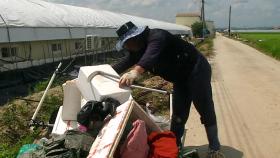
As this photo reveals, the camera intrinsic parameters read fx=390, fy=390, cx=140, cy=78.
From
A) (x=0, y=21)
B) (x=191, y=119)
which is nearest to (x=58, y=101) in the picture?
(x=191, y=119)

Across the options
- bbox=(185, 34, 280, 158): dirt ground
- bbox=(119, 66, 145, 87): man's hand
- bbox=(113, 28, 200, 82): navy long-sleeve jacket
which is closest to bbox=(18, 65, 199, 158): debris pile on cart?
bbox=(119, 66, 145, 87): man's hand

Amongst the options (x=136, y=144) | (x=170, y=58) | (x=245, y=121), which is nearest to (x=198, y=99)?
(x=170, y=58)

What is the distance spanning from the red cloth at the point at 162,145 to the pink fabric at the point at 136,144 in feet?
0.24

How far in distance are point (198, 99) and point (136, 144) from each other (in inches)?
49.9

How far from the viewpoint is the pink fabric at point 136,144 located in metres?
3.28

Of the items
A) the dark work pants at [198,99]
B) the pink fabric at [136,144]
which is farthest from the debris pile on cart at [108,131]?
the dark work pants at [198,99]

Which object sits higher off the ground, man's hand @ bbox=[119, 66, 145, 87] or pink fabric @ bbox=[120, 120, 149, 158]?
man's hand @ bbox=[119, 66, 145, 87]

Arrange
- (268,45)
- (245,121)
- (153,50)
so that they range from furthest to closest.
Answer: (268,45), (245,121), (153,50)

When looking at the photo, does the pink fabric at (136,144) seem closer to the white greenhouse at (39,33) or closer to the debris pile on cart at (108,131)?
the debris pile on cart at (108,131)

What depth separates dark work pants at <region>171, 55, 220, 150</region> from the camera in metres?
4.28

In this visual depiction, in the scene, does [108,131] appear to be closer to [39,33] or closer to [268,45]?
[39,33]

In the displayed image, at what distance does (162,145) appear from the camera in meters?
3.44

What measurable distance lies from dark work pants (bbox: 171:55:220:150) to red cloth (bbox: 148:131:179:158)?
863 mm

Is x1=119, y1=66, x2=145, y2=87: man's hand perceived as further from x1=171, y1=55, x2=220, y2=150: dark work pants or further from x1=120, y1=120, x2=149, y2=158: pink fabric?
x1=171, y1=55, x2=220, y2=150: dark work pants
